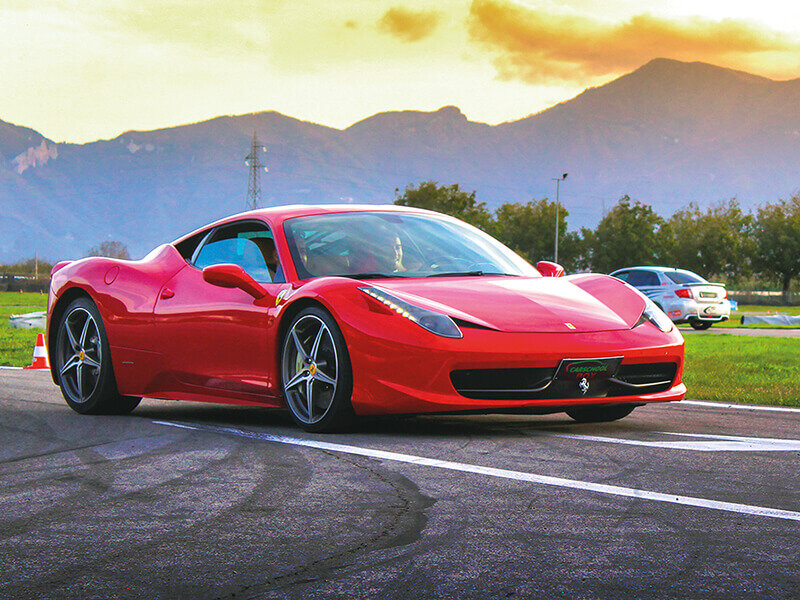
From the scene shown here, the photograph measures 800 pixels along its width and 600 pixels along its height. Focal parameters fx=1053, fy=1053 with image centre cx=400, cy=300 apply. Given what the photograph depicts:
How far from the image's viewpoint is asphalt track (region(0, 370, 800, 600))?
285 centimetres

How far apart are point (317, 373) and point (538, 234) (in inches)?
3346

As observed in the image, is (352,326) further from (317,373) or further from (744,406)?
(744,406)

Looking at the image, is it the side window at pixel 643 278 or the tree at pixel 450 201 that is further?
the tree at pixel 450 201

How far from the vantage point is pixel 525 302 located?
5879 mm

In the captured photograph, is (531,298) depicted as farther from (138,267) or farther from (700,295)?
(700,295)

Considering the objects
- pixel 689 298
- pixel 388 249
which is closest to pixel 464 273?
pixel 388 249

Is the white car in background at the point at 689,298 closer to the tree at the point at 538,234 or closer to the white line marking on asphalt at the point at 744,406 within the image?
the white line marking on asphalt at the point at 744,406

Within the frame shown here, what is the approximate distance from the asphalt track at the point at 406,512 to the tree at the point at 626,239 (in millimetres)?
74916

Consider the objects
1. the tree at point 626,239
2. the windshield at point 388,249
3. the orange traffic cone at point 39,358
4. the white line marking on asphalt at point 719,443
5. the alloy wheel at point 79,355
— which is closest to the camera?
the white line marking on asphalt at point 719,443

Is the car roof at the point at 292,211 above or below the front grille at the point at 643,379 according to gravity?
above

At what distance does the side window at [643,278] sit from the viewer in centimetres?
2541

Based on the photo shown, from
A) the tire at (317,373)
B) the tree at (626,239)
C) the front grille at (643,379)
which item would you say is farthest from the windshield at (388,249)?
the tree at (626,239)

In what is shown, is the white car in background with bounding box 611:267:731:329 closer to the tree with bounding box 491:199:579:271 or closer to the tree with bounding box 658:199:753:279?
the tree with bounding box 658:199:753:279

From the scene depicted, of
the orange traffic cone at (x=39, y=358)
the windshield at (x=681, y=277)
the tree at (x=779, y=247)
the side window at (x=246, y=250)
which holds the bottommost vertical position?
the orange traffic cone at (x=39, y=358)
